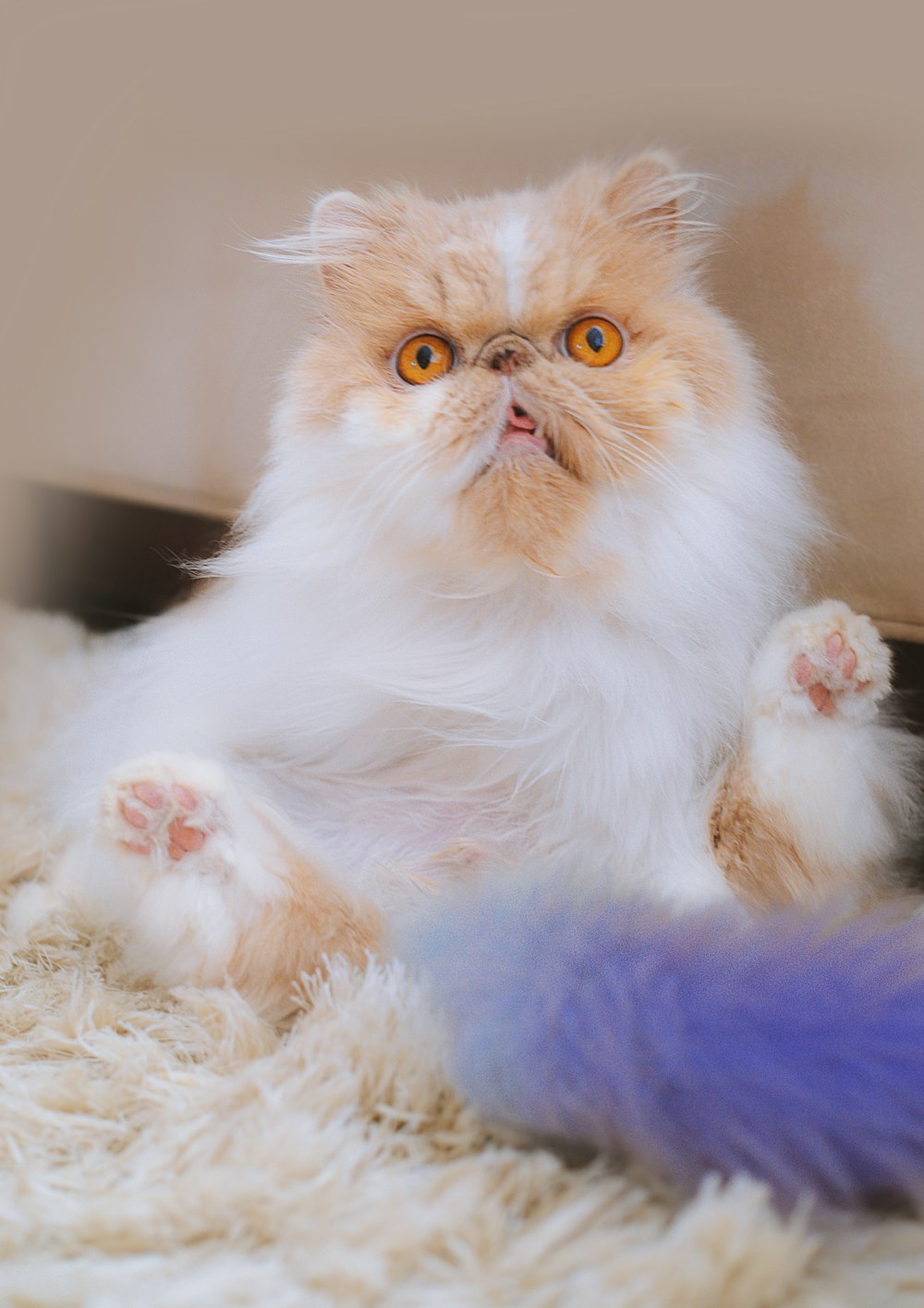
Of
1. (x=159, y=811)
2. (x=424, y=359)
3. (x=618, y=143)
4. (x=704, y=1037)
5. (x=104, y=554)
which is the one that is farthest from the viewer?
(x=104, y=554)

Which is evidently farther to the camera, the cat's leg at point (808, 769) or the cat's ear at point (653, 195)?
the cat's ear at point (653, 195)

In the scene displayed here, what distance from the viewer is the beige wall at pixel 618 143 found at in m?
0.97

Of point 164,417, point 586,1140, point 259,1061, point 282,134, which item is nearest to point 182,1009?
point 259,1061

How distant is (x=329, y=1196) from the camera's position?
0.58 m

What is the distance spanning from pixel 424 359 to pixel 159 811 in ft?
1.52

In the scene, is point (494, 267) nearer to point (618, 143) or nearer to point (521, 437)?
point (521, 437)

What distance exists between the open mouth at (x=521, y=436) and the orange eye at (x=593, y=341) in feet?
0.28

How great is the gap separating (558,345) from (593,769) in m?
0.38

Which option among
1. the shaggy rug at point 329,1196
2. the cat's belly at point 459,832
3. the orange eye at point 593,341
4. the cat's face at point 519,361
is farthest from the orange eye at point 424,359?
the shaggy rug at point 329,1196

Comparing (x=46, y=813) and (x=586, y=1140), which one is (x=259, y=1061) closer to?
(x=586, y=1140)

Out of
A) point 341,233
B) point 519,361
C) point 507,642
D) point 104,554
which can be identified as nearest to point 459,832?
point 507,642

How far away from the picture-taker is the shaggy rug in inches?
20.1

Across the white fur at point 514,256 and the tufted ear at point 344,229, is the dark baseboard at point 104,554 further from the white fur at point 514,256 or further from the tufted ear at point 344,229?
the white fur at point 514,256

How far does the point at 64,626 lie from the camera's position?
71.1 inches
